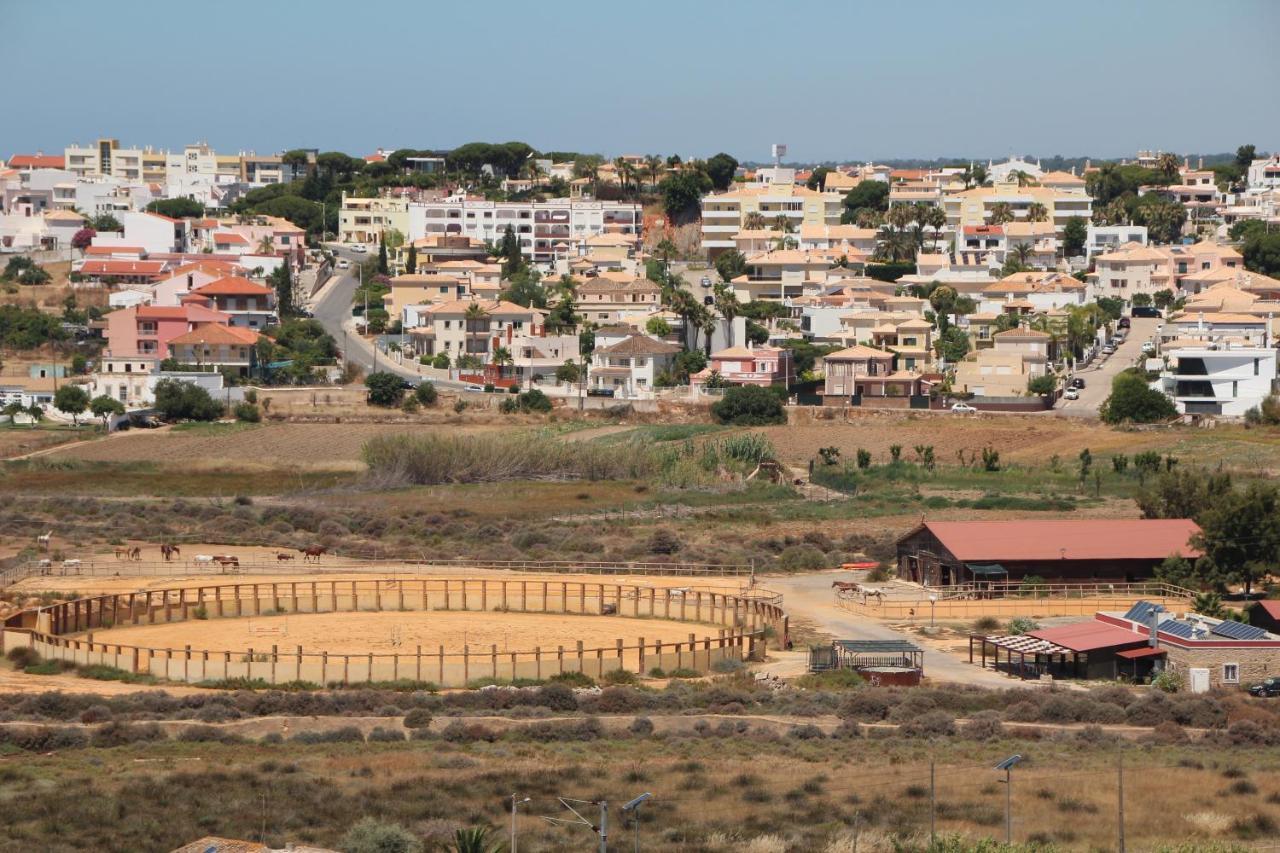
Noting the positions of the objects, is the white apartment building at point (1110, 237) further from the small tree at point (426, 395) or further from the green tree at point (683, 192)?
the small tree at point (426, 395)

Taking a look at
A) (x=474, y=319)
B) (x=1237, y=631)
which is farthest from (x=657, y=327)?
(x=1237, y=631)

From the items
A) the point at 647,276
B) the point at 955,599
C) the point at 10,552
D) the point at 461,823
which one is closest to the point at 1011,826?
the point at 461,823

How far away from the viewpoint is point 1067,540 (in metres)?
→ 54.8

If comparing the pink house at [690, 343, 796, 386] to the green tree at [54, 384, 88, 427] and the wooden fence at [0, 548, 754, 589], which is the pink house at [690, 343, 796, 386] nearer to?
the green tree at [54, 384, 88, 427]

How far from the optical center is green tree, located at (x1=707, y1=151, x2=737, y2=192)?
15050 cm

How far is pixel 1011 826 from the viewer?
3047 centimetres

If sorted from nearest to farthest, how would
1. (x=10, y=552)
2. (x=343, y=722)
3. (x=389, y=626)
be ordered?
1. (x=343, y=722)
2. (x=389, y=626)
3. (x=10, y=552)

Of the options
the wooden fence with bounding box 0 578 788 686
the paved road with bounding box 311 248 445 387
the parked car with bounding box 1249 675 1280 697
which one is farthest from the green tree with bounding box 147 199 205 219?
the parked car with bounding box 1249 675 1280 697

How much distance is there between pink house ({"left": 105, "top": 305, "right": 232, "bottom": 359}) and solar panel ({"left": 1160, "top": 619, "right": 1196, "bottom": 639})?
6754 cm

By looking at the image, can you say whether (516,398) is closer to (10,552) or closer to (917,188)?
(10,552)

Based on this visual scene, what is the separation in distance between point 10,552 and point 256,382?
4050cm

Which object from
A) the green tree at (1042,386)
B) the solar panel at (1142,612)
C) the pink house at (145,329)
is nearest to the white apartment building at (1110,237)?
the green tree at (1042,386)

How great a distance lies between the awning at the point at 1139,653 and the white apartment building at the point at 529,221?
311 ft

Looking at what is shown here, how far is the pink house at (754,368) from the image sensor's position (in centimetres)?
10019
